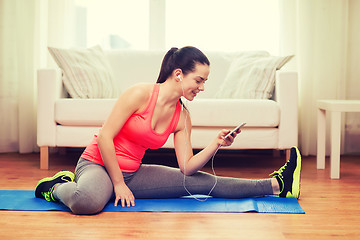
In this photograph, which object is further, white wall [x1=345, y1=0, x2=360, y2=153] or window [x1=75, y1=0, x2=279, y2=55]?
window [x1=75, y1=0, x2=279, y2=55]

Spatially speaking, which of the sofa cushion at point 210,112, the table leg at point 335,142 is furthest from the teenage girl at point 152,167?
the sofa cushion at point 210,112

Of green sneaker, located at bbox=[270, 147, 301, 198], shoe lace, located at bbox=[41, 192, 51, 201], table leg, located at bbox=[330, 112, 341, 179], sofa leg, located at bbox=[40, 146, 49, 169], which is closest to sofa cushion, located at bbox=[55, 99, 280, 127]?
sofa leg, located at bbox=[40, 146, 49, 169]

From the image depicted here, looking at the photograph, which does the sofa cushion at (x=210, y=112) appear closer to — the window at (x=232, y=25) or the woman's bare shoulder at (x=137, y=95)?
the woman's bare shoulder at (x=137, y=95)

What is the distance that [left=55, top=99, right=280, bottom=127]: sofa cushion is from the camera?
2922 mm

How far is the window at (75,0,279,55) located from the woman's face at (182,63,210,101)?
2075mm

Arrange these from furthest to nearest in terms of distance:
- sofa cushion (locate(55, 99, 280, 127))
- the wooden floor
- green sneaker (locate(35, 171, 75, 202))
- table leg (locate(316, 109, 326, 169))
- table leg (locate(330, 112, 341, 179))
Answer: table leg (locate(316, 109, 326, 169)) → sofa cushion (locate(55, 99, 280, 127)) → table leg (locate(330, 112, 341, 179)) → green sneaker (locate(35, 171, 75, 202)) → the wooden floor

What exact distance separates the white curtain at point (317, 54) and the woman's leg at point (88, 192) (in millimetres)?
2226

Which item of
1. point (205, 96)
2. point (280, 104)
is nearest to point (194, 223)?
point (280, 104)

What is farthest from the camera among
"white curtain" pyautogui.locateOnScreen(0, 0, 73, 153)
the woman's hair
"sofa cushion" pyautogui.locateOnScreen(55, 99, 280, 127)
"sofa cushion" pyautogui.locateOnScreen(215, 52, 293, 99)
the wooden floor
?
"white curtain" pyautogui.locateOnScreen(0, 0, 73, 153)

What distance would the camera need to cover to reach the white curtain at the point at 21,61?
3.72 meters

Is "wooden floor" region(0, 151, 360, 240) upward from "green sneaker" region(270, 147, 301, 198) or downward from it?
downward

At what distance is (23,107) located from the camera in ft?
12.2

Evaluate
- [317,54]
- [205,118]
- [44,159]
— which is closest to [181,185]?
[205,118]

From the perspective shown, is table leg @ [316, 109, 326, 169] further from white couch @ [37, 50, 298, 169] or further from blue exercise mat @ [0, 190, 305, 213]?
blue exercise mat @ [0, 190, 305, 213]
